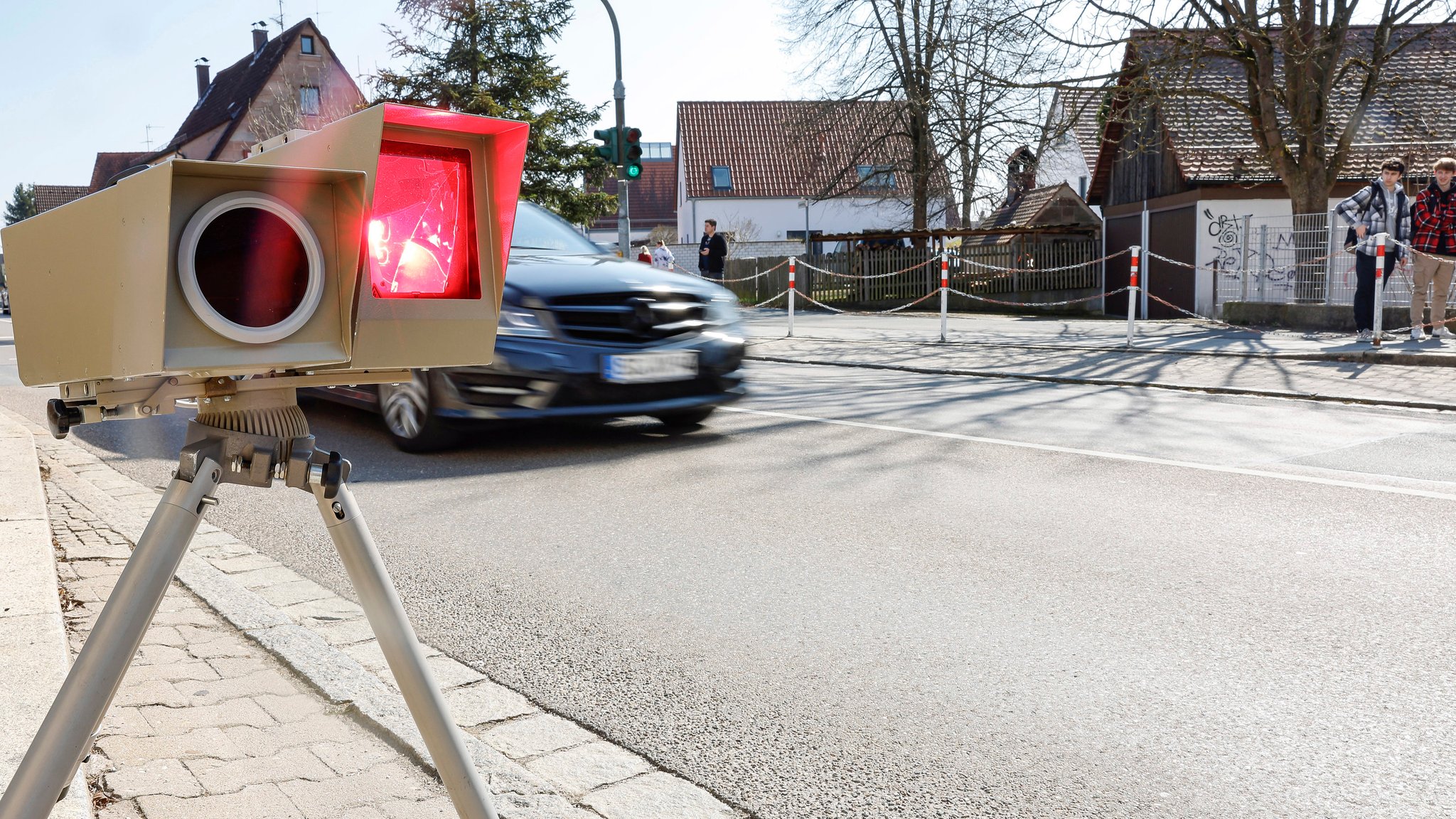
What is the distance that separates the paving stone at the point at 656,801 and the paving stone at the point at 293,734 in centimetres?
72

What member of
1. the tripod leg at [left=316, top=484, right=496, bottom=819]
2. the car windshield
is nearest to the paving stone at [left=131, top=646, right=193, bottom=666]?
the tripod leg at [left=316, top=484, right=496, bottom=819]

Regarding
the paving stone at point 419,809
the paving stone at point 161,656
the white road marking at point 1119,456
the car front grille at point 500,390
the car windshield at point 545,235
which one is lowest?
the paving stone at point 419,809

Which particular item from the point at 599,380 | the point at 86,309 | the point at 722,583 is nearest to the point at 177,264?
the point at 86,309

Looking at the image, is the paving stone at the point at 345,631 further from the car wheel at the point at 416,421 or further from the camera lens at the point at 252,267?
the car wheel at the point at 416,421

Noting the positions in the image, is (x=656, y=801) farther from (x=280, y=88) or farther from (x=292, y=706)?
(x=280, y=88)

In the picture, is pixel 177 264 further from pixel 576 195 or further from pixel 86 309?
pixel 576 195

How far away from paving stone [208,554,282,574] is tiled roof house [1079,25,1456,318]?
18670mm

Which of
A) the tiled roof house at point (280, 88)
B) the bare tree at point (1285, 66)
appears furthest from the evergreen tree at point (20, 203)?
the bare tree at point (1285, 66)

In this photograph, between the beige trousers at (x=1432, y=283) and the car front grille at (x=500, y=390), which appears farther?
the beige trousers at (x=1432, y=283)

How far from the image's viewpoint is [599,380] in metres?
7.48

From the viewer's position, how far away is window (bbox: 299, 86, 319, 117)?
61.5m

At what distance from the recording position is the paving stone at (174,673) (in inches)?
140

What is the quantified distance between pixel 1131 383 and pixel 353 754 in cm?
A: 977

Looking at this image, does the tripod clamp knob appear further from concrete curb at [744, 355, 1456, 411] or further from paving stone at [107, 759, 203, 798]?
concrete curb at [744, 355, 1456, 411]
